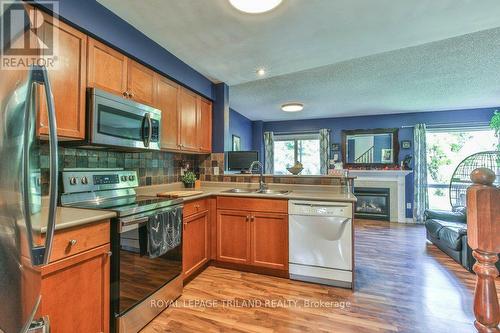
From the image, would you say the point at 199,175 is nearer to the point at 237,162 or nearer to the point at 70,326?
the point at 237,162

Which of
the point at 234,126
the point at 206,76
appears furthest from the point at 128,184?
the point at 234,126

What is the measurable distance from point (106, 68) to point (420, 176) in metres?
6.14

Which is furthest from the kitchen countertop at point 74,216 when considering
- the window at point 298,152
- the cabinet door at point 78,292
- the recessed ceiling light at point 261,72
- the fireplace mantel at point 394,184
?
the fireplace mantel at point 394,184

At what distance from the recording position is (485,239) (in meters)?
0.77

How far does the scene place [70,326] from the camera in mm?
1272

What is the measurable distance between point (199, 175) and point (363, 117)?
452cm

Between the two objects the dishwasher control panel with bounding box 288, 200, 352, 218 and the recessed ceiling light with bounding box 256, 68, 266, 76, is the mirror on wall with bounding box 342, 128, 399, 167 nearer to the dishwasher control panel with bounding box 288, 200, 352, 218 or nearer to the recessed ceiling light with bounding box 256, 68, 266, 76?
the recessed ceiling light with bounding box 256, 68, 266, 76

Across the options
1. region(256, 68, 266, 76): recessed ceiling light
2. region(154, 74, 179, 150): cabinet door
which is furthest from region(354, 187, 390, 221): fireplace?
region(154, 74, 179, 150): cabinet door

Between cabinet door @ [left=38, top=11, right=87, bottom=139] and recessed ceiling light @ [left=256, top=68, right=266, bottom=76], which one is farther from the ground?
recessed ceiling light @ [left=256, top=68, right=266, bottom=76]

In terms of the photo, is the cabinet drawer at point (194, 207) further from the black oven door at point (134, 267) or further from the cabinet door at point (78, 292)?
the cabinet door at point (78, 292)

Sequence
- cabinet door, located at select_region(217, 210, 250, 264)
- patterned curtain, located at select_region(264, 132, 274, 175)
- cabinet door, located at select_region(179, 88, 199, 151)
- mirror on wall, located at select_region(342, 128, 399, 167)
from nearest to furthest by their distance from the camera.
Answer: cabinet door, located at select_region(217, 210, 250, 264) → cabinet door, located at select_region(179, 88, 199, 151) → mirror on wall, located at select_region(342, 128, 399, 167) → patterned curtain, located at select_region(264, 132, 274, 175)

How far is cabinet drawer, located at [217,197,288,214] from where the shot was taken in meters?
2.50

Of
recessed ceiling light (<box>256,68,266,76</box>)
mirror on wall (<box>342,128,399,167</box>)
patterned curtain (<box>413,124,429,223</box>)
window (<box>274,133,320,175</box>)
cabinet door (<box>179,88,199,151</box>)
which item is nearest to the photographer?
cabinet door (<box>179,88,199,151</box>)

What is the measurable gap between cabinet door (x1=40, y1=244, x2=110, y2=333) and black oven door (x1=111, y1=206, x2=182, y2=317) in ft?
0.18
